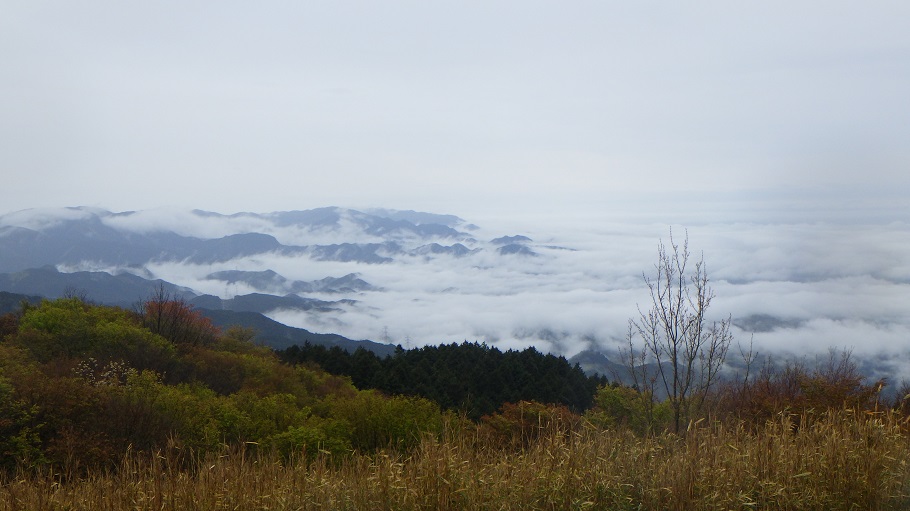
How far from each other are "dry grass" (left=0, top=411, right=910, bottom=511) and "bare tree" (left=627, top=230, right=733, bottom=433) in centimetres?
391

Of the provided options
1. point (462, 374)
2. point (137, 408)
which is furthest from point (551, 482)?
point (462, 374)

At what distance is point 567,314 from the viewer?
191 m

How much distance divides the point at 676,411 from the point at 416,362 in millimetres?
44024

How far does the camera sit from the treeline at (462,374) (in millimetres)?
45938

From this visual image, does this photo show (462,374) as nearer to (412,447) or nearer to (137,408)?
(137,408)

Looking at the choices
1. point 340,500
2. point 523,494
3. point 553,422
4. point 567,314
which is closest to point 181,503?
point 340,500

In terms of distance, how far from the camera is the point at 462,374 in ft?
164

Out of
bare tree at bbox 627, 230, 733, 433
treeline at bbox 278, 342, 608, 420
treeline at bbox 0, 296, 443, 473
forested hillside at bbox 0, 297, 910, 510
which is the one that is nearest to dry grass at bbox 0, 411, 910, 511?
forested hillside at bbox 0, 297, 910, 510

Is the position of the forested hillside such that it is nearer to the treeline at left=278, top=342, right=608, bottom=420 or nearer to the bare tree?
the bare tree

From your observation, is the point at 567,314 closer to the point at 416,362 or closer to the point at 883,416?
the point at 416,362

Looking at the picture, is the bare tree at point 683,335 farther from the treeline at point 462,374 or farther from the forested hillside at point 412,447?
the treeline at point 462,374

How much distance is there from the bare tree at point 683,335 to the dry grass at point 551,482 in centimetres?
391

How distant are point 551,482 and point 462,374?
45.8m

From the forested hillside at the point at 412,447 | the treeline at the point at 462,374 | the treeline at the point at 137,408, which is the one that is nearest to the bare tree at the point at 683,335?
the forested hillside at the point at 412,447
